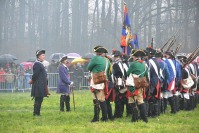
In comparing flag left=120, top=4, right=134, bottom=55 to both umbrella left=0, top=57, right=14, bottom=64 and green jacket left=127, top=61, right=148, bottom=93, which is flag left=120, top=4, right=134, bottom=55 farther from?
umbrella left=0, top=57, right=14, bottom=64

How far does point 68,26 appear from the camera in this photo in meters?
52.9

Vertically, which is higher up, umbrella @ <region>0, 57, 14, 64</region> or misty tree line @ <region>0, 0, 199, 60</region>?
misty tree line @ <region>0, 0, 199, 60</region>

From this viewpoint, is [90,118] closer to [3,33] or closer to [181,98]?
[181,98]

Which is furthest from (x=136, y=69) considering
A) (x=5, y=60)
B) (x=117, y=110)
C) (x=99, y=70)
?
(x=5, y=60)

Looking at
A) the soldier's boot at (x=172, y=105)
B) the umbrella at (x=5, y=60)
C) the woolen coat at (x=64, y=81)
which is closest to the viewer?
the soldier's boot at (x=172, y=105)

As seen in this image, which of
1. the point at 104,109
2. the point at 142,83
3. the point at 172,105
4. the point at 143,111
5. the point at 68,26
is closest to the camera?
the point at 142,83

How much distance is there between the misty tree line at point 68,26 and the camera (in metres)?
48.7

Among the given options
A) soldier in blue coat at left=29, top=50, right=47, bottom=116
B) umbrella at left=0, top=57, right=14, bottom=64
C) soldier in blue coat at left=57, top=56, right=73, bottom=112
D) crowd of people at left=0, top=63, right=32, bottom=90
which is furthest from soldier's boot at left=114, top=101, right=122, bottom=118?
umbrella at left=0, top=57, right=14, bottom=64

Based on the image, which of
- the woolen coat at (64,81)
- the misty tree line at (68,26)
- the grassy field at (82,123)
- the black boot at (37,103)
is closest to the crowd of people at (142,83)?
the grassy field at (82,123)

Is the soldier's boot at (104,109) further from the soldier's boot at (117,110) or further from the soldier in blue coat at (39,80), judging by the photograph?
the soldier in blue coat at (39,80)

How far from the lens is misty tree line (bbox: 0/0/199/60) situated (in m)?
48.7

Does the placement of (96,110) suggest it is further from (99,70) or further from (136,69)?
(136,69)

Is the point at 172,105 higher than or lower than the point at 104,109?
lower

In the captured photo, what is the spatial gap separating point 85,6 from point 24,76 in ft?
88.8
